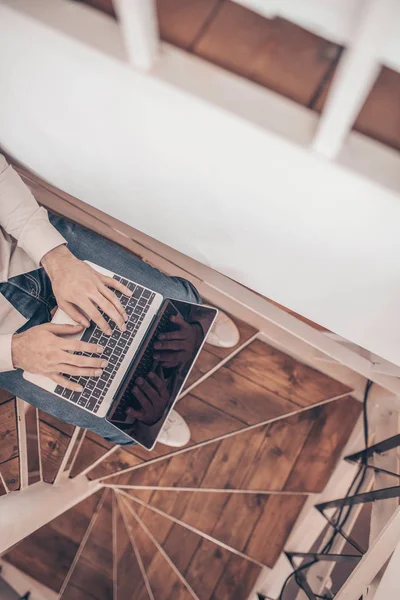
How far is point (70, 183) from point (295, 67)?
2.80 ft

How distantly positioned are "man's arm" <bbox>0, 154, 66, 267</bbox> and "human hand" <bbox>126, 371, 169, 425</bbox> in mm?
458

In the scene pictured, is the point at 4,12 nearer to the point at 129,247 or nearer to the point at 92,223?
the point at 92,223

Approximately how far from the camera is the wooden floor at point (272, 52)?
67 centimetres

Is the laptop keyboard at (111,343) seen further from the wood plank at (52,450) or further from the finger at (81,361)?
the wood plank at (52,450)

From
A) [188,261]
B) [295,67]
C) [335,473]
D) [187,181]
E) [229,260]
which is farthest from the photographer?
[335,473]

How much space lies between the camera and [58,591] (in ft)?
6.44

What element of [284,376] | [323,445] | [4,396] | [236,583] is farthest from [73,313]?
[236,583]

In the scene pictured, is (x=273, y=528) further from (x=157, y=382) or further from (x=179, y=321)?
(x=179, y=321)

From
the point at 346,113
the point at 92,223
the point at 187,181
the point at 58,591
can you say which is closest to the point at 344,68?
the point at 346,113

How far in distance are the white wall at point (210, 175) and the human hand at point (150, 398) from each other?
0.40 metres

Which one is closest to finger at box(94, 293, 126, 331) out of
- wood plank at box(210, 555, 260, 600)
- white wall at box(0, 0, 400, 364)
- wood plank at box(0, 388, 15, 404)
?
white wall at box(0, 0, 400, 364)

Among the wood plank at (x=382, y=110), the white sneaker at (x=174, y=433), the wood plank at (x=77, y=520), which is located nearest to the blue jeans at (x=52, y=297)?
the white sneaker at (x=174, y=433)

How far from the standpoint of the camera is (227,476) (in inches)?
76.0

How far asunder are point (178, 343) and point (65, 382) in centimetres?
36
